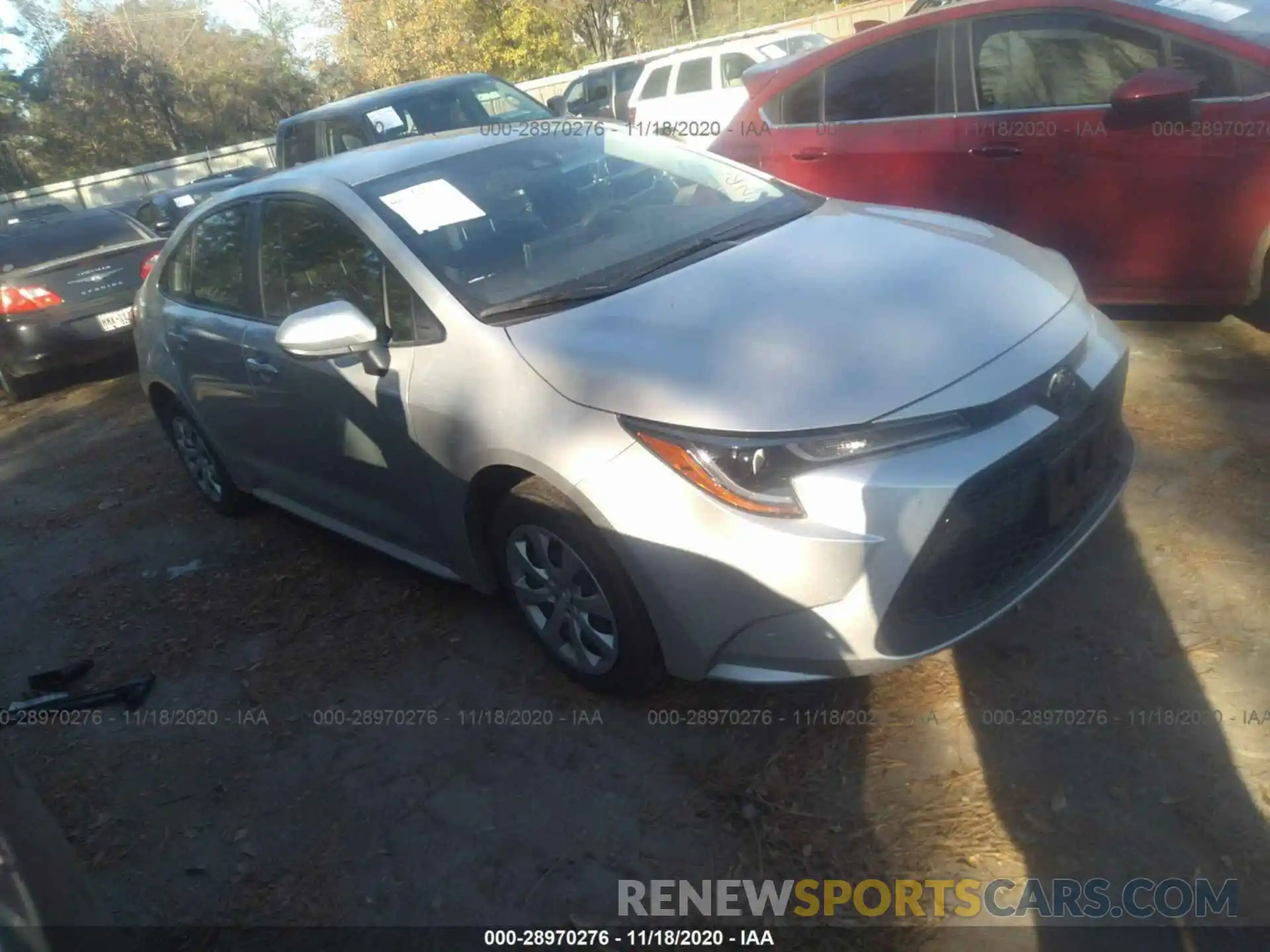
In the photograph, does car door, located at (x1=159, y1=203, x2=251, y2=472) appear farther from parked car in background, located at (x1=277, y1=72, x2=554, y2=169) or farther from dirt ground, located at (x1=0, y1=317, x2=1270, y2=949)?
parked car in background, located at (x1=277, y1=72, x2=554, y2=169)

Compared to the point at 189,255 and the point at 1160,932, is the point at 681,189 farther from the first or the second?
the point at 1160,932

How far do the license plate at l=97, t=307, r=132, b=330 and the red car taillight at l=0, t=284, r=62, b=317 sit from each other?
35 centimetres

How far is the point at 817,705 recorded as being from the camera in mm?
3150

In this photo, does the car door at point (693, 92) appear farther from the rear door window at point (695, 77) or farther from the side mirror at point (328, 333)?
the side mirror at point (328, 333)

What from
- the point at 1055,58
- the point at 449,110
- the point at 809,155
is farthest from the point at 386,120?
the point at 1055,58

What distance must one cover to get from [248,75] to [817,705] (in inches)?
1949

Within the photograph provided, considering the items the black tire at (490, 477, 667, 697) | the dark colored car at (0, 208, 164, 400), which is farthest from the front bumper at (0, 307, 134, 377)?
the black tire at (490, 477, 667, 697)

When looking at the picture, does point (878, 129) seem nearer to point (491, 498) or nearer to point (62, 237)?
point (491, 498)

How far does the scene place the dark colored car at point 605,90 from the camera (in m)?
17.8

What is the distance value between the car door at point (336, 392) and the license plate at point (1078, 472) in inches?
74.8

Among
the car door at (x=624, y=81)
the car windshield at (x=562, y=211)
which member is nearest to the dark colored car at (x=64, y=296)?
the car windshield at (x=562, y=211)

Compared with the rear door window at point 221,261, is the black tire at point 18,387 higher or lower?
lower

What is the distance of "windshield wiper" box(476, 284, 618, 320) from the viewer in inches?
128

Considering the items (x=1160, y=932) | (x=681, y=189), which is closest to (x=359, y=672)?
(x=681, y=189)
